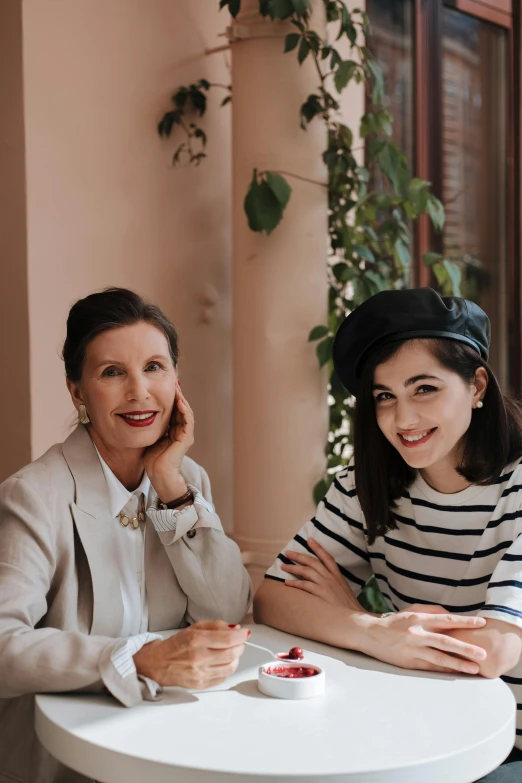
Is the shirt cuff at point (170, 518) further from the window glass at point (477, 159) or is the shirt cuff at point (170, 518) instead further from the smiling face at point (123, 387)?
the window glass at point (477, 159)

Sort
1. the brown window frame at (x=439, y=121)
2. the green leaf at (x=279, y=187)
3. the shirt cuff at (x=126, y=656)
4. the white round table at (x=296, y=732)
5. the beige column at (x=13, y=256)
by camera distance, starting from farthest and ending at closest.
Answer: the brown window frame at (x=439, y=121) → the green leaf at (x=279, y=187) → the beige column at (x=13, y=256) → the shirt cuff at (x=126, y=656) → the white round table at (x=296, y=732)

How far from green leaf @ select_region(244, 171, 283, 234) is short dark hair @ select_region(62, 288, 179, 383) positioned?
105 centimetres

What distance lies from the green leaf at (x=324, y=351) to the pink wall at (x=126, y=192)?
0.48 meters

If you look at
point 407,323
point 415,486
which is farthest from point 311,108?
point 415,486

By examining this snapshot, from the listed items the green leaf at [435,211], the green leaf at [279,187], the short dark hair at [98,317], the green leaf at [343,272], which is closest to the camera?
the short dark hair at [98,317]

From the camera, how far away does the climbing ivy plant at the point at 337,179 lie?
2.80 m

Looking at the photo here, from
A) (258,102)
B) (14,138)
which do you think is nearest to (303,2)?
(258,102)

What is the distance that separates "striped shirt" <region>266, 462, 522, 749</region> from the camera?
181 centimetres

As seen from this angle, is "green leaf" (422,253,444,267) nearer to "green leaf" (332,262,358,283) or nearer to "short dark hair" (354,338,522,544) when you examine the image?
"green leaf" (332,262,358,283)

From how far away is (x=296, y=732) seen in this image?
127 cm

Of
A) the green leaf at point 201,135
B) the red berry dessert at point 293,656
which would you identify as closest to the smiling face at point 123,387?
the red berry dessert at point 293,656

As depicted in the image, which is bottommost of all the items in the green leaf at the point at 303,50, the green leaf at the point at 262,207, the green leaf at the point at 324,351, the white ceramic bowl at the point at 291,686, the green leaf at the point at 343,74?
the white ceramic bowl at the point at 291,686

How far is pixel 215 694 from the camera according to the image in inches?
56.1

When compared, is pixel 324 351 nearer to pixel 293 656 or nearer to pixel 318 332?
pixel 318 332
